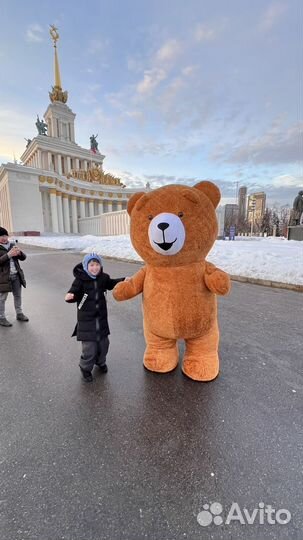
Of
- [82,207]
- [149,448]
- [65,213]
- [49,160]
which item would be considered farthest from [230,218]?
[149,448]

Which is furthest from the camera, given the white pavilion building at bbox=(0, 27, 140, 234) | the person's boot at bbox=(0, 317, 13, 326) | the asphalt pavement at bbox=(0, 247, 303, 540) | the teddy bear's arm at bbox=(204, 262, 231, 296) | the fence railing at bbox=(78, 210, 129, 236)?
the white pavilion building at bbox=(0, 27, 140, 234)

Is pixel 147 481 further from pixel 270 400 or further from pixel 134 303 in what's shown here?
pixel 134 303

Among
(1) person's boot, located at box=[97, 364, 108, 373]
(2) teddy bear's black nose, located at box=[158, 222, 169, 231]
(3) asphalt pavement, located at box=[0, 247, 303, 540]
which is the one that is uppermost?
(2) teddy bear's black nose, located at box=[158, 222, 169, 231]

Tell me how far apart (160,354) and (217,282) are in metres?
0.95

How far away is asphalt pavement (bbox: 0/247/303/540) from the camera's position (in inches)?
46.7

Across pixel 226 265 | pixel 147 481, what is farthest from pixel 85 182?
pixel 147 481

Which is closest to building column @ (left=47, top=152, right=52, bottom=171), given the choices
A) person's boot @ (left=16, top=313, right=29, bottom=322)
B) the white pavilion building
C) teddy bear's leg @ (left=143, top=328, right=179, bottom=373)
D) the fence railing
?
the white pavilion building

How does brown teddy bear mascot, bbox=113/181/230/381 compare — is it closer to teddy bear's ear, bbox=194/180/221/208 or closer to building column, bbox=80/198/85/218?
teddy bear's ear, bbox=194/180/221/208

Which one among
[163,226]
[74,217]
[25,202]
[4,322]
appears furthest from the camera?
[74,217]

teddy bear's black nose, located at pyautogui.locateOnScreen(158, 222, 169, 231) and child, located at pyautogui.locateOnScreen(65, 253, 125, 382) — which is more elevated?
teddy bear's black nose, located at pyautogui.locateOnScreen(158, 222, 169, 231)

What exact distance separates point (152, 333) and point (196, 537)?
1419 mm

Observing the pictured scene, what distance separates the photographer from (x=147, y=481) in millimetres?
1361

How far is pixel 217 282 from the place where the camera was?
2.02m

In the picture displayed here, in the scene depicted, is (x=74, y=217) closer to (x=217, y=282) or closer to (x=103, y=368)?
(x=103, y=368)
